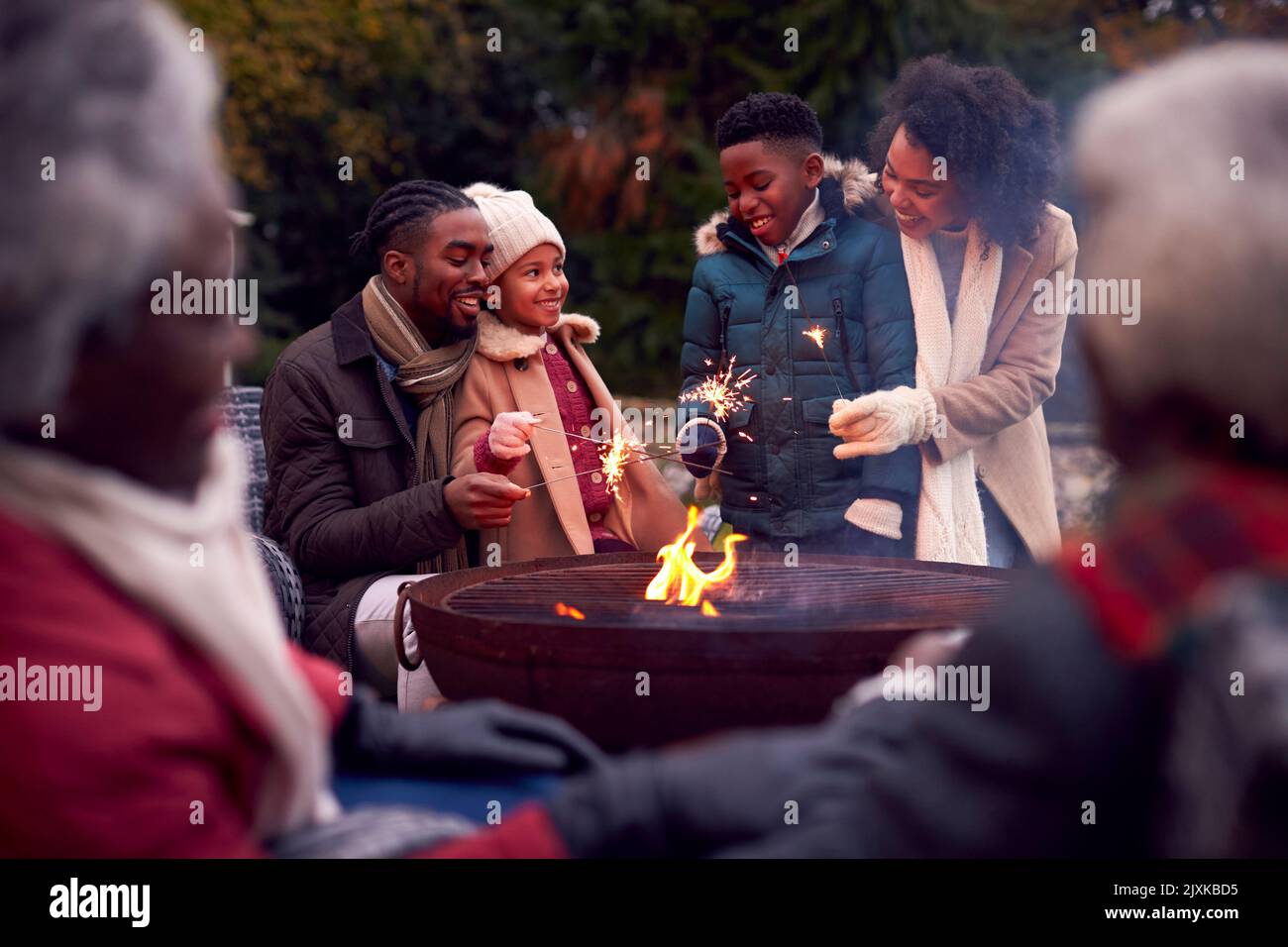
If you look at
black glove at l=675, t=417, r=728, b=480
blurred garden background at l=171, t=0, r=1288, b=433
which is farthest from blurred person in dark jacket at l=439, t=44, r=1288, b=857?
blurred garden background at l=171, t=0, r=1288, b=433

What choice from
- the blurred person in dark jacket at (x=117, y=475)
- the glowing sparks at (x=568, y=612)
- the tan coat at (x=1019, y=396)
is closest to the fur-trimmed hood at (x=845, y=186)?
the tan coat at (x=1019, y=396)

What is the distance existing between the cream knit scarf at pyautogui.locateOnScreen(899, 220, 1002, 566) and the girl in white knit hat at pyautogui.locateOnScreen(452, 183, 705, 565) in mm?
1028

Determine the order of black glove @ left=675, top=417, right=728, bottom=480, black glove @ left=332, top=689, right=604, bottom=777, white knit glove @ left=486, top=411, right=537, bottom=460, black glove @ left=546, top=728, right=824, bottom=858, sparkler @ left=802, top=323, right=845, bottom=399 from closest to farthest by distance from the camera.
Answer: black glove @ left=546, top=728, right=824, bottom=858, black glove @ left=332, top=689, right=604, bottom=777, white knit glove @ left=486, top=411, right=537, bottom=460, black glove @ left=675, top=417, right=728, bottom=480, sparkler @ left=802, top=323, right=845, bottom=399

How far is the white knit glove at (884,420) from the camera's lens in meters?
3.73

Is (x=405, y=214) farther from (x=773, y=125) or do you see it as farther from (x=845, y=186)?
(x=845, y=186)

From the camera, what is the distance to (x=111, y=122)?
3.89ft

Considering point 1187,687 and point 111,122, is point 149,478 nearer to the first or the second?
point 111,122

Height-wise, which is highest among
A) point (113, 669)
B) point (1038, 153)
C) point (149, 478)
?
point (1038, 153)

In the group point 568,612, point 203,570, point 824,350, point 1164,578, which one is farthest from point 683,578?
point 1164,578

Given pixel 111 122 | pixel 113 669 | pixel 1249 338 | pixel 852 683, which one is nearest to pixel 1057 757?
pixel 1249 338

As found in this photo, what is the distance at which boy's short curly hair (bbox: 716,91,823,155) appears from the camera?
4312 mm

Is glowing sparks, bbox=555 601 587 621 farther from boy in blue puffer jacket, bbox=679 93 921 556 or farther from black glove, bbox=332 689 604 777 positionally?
boy in blue puffer jacket, bbox=679 93 921 556

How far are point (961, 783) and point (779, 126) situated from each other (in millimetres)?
3476
